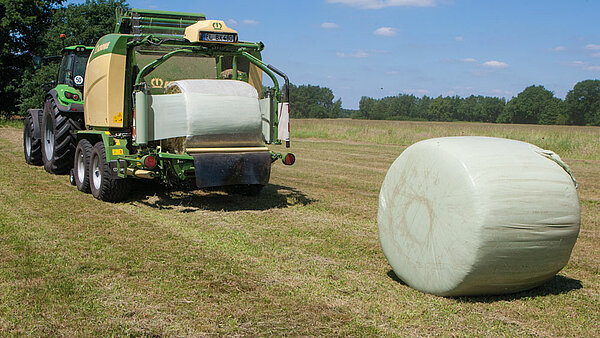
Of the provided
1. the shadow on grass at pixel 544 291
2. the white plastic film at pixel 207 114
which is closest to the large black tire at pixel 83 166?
the white plastic film at pixel 207 114

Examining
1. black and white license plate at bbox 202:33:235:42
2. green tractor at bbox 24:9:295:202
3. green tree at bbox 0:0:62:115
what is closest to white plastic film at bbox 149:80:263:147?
green tractor at bbox 24:9:295:202

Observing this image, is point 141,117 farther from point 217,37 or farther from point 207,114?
point 217,37

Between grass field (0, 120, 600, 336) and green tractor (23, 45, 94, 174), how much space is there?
5.56 feet

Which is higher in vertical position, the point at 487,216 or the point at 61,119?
the point at 61,119

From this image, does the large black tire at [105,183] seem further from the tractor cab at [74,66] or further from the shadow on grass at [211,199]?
the tractor cab at [74,66]

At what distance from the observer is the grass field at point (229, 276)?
3854mm

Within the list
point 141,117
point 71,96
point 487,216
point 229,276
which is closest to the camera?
point 487,216

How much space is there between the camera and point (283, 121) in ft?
28.0

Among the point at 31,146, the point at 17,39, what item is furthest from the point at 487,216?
the point at 17,39

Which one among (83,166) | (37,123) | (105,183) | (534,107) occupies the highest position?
(534,107)

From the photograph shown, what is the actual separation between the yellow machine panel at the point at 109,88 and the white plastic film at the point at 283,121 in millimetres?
2357

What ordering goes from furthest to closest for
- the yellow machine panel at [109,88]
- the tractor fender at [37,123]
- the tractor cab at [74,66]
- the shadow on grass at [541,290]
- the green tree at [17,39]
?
1. the green tree at [17,39]
2. the tractor fender at [37,123]
3. the tractor cab at [74,66]
4. the yellow machine panel at [109,88]
5. the shadow on grass at [541,290]

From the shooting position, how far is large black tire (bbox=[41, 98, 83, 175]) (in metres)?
10.4

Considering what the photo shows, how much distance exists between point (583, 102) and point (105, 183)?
335 ft
